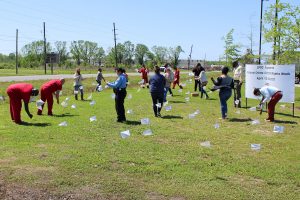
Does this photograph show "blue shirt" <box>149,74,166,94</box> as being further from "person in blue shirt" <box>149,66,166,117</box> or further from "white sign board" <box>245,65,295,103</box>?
"white sign board" <box>245,65,295,103</box>

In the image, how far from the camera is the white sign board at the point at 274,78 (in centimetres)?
1492

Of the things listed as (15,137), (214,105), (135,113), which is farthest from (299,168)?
(214,105)

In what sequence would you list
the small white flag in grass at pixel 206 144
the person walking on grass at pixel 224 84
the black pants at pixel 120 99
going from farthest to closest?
the person walking on grass at pixel 224 84 → the black pants at pixel 120 99 → the small white flag in grass at pixel 206 144

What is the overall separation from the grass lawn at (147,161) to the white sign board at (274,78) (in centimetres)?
208

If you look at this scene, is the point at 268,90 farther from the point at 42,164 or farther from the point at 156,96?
the point at 42,164

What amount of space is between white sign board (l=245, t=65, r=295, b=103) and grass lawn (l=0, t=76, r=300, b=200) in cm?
208

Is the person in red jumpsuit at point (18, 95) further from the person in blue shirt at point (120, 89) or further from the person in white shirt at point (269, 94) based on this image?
the person in white shirt at point (269, 94)

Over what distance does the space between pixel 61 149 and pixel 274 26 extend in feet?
61.3

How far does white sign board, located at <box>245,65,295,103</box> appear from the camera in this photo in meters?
14.9

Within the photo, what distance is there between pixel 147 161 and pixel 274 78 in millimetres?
8998

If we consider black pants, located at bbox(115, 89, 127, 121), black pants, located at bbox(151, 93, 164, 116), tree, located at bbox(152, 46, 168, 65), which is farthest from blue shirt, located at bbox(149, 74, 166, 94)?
tree, located at bbox(152, 46, 168, 65)

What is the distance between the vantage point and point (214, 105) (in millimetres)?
18391

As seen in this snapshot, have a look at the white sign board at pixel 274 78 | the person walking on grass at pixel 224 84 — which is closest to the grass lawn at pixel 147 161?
the person walking on grass at pixel 224 84

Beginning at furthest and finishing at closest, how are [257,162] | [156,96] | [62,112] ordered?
[62,112], [156,96], [257,162]
